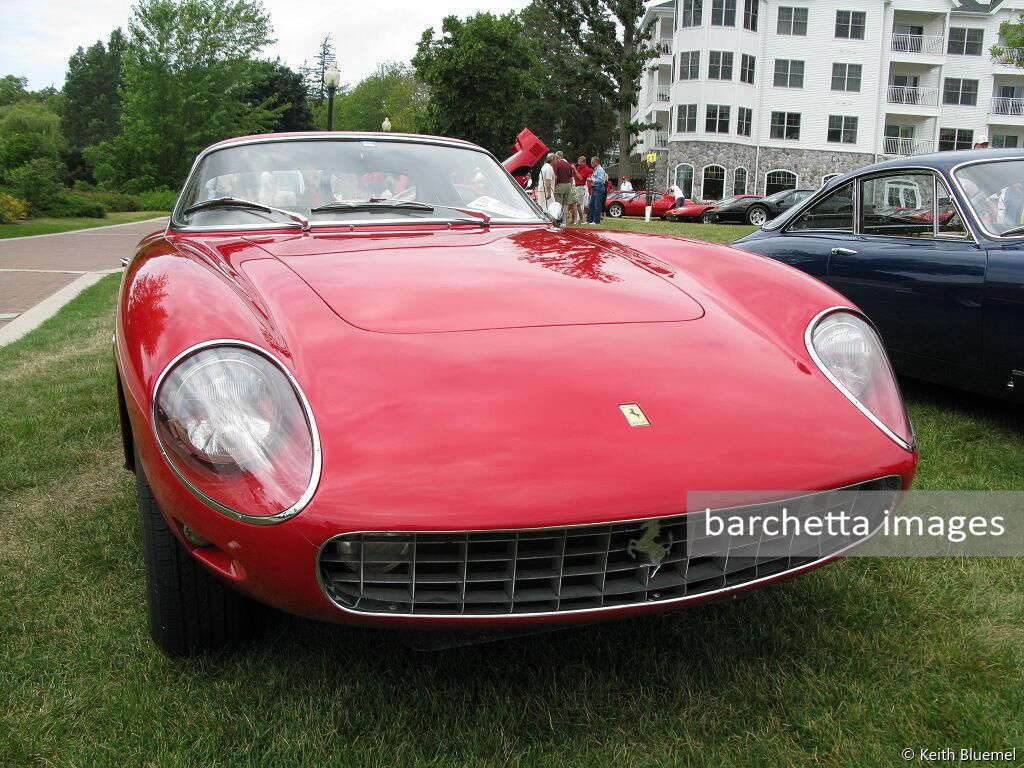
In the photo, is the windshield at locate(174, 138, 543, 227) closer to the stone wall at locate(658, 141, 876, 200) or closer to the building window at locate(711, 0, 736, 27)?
the stone wall at locate(658, 141, 876, 200)

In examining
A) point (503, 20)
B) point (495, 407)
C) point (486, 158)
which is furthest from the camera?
point (503, 20)

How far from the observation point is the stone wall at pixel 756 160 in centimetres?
3881

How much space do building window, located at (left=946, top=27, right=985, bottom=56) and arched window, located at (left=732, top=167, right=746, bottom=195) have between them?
36.9ft

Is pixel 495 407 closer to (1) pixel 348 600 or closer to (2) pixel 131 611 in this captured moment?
(1) pixel 348 600

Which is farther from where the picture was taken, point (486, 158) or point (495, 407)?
point (486, 158)

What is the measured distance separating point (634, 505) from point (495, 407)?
33 centimetres

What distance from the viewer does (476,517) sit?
1396 mm

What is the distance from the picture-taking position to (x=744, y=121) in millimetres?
38906

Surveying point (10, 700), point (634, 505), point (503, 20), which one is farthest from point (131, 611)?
point (503, 20)

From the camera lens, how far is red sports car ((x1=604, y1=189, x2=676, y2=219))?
27797 millimetres

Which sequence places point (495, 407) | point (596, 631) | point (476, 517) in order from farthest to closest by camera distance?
point (596, 631), point (495, 407), point (476, 517)

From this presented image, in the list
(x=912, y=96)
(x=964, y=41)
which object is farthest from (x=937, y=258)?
(x=964, y=41)

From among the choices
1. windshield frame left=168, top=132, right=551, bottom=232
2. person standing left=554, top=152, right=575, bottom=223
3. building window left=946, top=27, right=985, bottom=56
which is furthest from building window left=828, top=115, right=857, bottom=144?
windshield frame left=168, top=132, right=551, bottom=232

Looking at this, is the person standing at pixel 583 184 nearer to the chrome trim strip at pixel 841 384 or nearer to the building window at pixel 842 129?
the chrome trim strip at pixel 841 384
